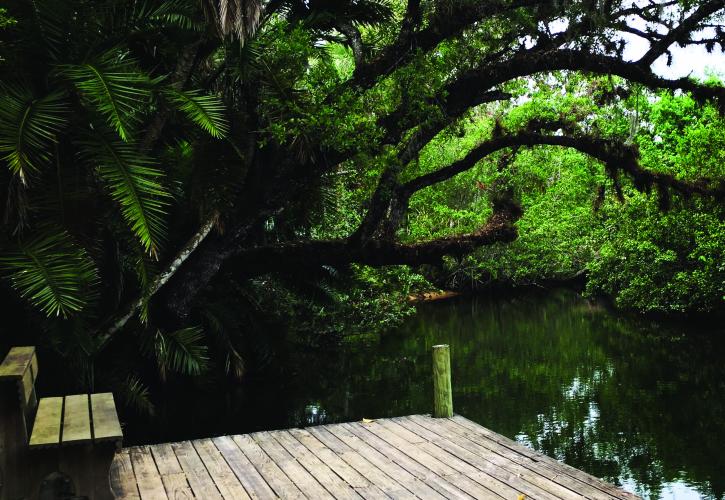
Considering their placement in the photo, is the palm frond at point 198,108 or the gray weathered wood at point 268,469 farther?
the palm frond at point 198,108

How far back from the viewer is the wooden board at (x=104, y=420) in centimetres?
424

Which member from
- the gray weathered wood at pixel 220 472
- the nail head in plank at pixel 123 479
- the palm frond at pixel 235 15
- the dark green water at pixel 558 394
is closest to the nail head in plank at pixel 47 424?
the nail head in plank at pixel 123 479

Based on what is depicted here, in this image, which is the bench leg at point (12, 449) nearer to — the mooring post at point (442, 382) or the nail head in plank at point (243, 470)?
the nail head in plank at point (243, 470)

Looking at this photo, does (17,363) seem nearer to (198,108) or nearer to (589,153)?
(198,108)

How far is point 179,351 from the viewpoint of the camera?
39.1 ft

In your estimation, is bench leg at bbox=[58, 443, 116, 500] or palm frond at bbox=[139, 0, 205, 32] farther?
palm frond at bbox=[139, 0, 205, 32]

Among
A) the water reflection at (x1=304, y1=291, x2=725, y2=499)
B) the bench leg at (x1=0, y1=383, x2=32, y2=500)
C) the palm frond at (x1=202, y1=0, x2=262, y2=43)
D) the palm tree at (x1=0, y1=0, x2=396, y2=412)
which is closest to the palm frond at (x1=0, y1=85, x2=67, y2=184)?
the palm tree at (x1=0, y1=0, x2=396, y2=412)

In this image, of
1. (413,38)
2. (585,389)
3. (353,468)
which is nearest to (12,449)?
(353,468)

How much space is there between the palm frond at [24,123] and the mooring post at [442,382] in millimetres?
4764

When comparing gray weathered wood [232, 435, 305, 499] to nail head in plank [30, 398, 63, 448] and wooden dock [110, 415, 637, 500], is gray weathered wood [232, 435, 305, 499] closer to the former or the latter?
wooden dock [110, 415, 637, 500]

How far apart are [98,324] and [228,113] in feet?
12.6

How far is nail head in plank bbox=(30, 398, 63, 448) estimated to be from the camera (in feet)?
13.5

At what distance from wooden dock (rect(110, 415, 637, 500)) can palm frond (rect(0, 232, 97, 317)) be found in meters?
1.92

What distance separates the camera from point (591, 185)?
3186cm
